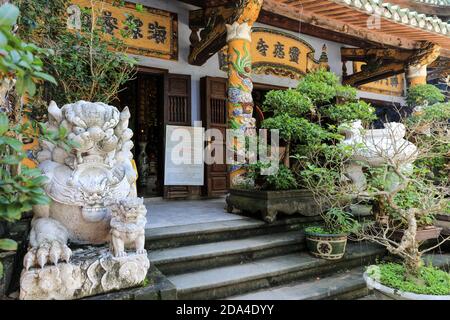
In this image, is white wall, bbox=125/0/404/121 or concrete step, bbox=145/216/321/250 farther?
white wall, bbox=125/0/404/121

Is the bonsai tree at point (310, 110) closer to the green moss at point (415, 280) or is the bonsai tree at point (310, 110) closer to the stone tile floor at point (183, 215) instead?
the stone tile floor at point (183, 215)

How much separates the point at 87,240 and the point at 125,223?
0.49 m

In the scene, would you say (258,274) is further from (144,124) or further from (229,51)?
(144,124)

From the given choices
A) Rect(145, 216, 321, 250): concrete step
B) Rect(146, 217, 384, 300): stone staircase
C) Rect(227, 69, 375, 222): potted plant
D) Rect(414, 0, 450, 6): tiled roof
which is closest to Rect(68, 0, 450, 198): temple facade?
Rect(227, 69, 375, 222): potted plant

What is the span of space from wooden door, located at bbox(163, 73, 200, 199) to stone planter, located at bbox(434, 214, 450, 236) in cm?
407

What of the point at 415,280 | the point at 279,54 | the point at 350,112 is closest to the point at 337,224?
the point at 415,280

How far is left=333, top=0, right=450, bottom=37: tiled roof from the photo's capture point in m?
5.30

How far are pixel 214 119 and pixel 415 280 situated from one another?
480 cm

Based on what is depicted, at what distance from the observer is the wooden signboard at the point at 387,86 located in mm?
8871

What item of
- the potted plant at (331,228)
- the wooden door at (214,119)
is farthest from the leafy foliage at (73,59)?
the wooden door at (214,119)

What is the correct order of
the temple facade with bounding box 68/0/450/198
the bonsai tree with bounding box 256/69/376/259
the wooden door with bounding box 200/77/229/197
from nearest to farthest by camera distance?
the bonsai tree with bounding box 256/69/376/259 → the temple facade with bounding box 68/0/450/198 → the wooden door with bounding box 200/77/229/197

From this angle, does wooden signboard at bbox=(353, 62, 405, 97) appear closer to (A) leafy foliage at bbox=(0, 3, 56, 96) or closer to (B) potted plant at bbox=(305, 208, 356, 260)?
(B) potted plant at bbox=(305, 208, 356, 260)
